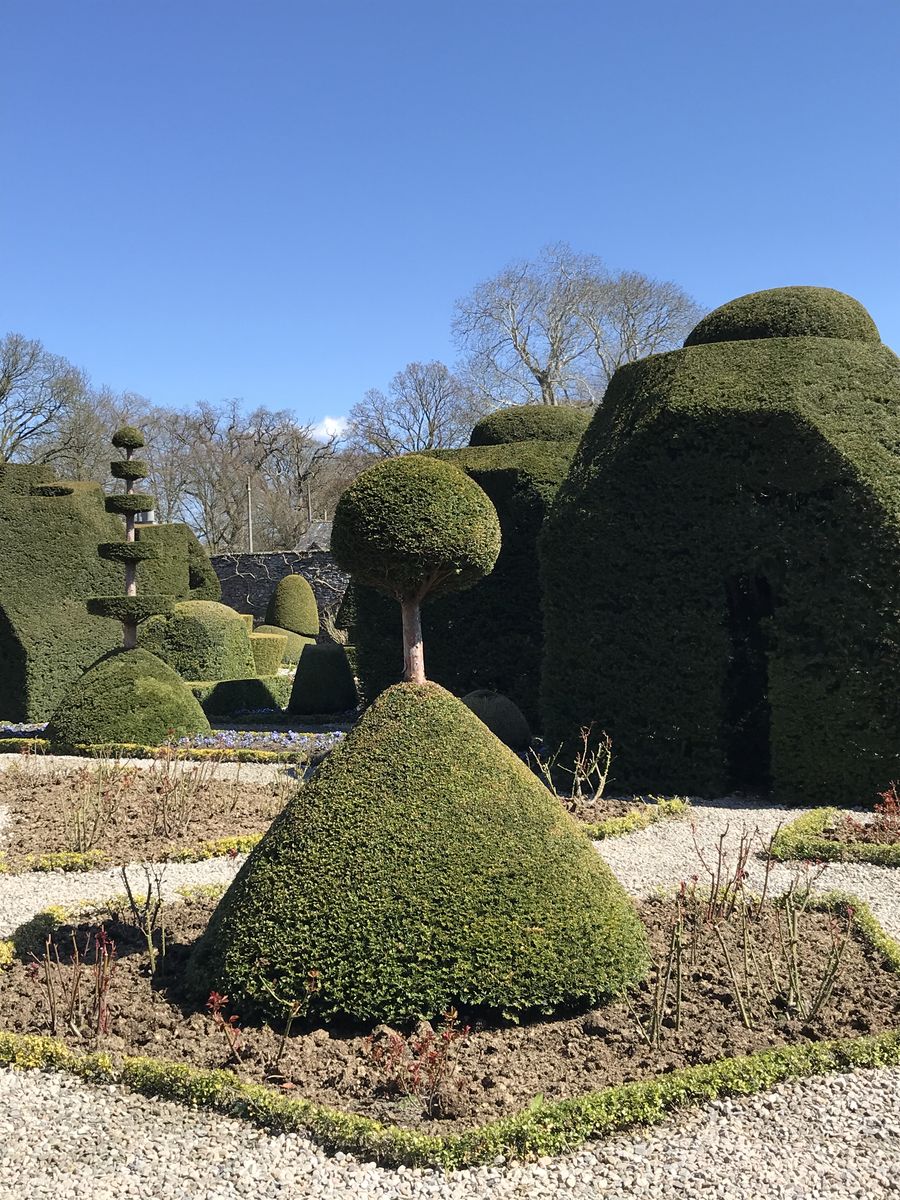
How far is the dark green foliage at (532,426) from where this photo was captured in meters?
13.1

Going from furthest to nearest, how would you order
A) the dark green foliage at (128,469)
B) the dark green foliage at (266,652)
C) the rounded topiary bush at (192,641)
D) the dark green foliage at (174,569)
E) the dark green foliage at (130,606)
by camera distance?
1. the dark green foliage at (266,652)
2. the dark green foliage at (174,569)
3. the rounded topiary bush at (192,641)
4. the dark green foliage at (128,469)
5. the dark green foliage at (130,606)

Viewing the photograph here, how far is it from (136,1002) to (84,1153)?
2.81 feet

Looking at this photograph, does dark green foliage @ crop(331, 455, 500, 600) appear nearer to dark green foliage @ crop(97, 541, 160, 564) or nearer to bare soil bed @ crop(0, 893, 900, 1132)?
bare soil bed @ crop(0, 893, 900, 1132)

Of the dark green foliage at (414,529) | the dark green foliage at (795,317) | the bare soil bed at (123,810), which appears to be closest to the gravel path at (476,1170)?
the dark green foliage at (414,529)

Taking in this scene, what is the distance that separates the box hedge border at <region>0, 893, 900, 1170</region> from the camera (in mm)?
3064

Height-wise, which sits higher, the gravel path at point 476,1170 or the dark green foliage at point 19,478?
the dark green foliage at point 19,478

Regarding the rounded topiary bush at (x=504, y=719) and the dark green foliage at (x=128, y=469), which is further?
the dark green foliage at (x=128, y=469)

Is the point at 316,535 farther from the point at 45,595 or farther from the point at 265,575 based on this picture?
the point at 45,595

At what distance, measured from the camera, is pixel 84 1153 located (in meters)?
3.14

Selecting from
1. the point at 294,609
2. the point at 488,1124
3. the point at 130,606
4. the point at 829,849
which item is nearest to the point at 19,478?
the point at 130,606

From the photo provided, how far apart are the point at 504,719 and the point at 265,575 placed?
23.8 m

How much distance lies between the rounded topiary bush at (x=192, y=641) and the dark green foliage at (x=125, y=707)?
6.54m

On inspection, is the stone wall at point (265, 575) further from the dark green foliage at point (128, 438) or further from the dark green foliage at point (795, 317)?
the dark green foliage at point (795, 317)

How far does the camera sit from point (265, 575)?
33.2 metres
